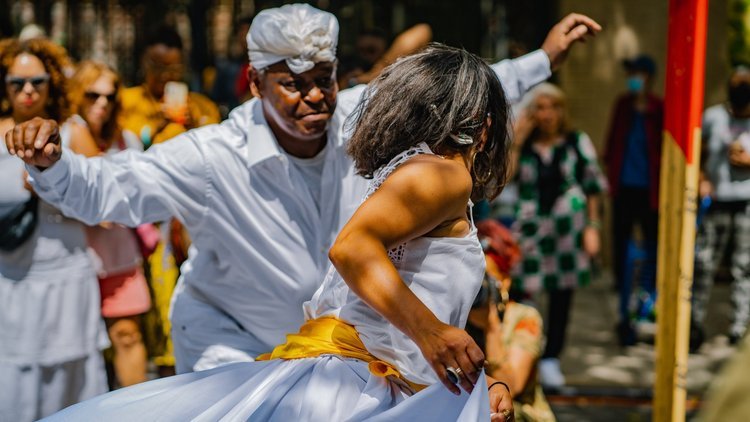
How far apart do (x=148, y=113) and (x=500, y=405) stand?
183 inches

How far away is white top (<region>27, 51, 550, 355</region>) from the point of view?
13.5ft

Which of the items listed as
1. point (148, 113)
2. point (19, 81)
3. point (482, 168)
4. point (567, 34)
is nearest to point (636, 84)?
point (148, 113)

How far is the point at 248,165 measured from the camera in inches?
164

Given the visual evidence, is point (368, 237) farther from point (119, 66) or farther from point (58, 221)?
point (119, 66)

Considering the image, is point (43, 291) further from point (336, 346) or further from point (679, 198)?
point (679, 198)

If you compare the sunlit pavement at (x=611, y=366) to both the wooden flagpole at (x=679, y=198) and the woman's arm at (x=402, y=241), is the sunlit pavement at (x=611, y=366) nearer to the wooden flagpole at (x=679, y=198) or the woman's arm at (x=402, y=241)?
the wooden flagpole at (x=679, y=198)

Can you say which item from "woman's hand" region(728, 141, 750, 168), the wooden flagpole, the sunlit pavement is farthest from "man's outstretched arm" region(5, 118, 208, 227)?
"woman's hand" region(728, 141, 750, 168)

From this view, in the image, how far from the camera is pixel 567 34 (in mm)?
4746

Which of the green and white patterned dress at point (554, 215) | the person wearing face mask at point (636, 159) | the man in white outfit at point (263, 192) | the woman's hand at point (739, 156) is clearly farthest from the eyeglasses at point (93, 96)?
the person wearing face mask at point (636, 159)

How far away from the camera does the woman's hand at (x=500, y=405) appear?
10.3ft

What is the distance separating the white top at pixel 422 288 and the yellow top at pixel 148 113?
13.0ft

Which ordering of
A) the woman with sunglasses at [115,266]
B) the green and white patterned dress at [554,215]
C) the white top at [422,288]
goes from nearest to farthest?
the white top at [422,288] → the woman with sunglasses at [115,266] → the green and white patterned dress at [554,215]

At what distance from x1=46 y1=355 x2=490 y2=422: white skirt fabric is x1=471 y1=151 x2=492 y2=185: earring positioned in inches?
22.9

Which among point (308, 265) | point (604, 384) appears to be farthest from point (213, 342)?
point (604, 384)
